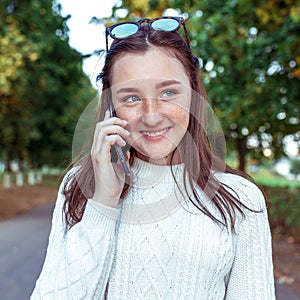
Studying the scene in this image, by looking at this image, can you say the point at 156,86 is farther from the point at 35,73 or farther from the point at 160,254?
the point at 35,73

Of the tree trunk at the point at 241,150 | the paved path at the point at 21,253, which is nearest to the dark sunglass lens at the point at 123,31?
the paved path at the point at 21,253

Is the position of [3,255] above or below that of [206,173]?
below

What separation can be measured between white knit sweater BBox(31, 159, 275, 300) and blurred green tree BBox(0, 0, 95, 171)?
7.41 m

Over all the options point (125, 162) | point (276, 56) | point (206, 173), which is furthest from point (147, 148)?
point (276, 56)

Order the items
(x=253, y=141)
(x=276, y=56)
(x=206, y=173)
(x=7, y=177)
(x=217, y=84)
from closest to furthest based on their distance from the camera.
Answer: (x=206, y=173), (x=276, y=56), (x=217, y=84), (x=253, y=141), (x=7, y=177)

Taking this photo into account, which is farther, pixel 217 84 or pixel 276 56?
pixel 217 84

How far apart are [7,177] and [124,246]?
20.3 metres

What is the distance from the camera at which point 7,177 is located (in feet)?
68.1

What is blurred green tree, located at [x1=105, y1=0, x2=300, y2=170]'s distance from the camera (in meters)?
6.49

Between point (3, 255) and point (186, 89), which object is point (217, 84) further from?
point (186, 89)

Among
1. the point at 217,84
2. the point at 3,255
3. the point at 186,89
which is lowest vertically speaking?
the point at 3,255

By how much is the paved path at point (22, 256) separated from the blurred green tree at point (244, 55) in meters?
2.65

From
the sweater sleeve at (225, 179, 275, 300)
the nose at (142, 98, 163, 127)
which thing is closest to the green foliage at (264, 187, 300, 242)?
the sweater sleeve at (225, 179, 275, 300)

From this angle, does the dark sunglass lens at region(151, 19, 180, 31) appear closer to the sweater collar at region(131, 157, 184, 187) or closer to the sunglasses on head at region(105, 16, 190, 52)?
the sunglasses on head at region(105, 16, 190, 52)
